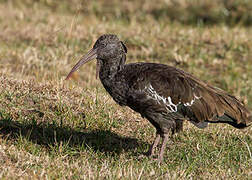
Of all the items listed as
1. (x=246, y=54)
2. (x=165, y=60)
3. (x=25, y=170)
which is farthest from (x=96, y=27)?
(x=25, y=170)

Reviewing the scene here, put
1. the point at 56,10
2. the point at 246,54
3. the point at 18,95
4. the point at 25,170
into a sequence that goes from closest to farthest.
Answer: the point at 25,170 < the point at 18,95 < the point at 246,54 < the point at 56,10

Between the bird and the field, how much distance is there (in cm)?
Answer: 47

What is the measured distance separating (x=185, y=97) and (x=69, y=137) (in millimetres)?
1552

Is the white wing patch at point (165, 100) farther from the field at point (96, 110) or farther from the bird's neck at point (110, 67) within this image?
the field at point (96, 110)

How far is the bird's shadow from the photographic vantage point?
5992 mm

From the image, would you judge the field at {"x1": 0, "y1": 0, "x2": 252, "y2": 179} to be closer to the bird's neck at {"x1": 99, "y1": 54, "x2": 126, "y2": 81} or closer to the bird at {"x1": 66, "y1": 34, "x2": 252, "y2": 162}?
the bird at {"x1": 66, "y1": 34, "x2": 252, "y2": 162}

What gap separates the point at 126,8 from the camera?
48.5 feet

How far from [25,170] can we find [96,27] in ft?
22.7

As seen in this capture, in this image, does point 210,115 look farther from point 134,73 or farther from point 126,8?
point 126,8

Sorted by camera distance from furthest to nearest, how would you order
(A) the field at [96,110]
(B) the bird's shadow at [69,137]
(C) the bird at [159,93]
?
(B) the bird's shadow at [69,137] < (C) the bird at [159,93] < (A) the field at [96,110]

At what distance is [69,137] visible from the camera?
244 inches

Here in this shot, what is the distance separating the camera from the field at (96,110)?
17.5 ft

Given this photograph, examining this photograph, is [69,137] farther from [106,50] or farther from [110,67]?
[106,50]

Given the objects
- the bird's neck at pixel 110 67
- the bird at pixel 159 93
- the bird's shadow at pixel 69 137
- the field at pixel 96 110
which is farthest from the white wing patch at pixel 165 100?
the bird's shadow at pixel 69 137
